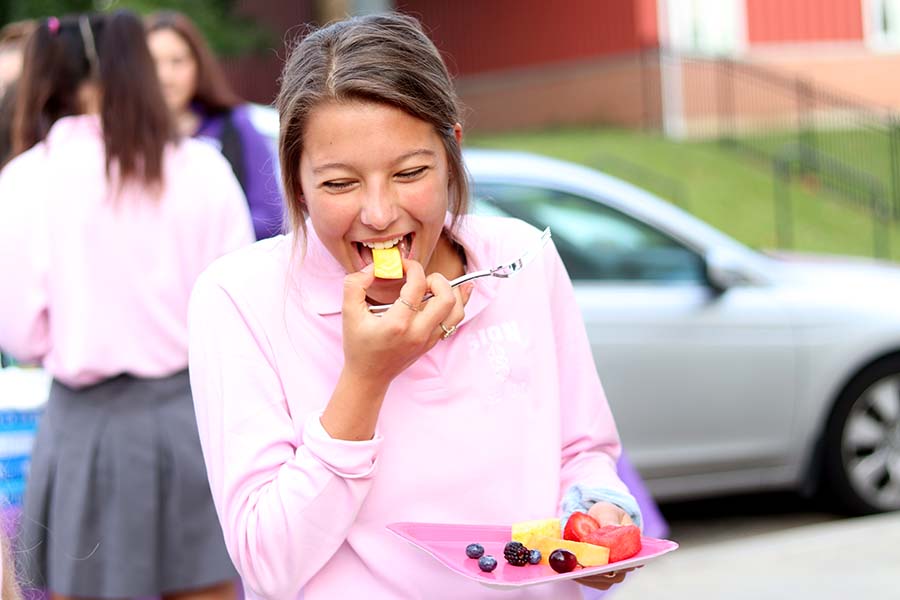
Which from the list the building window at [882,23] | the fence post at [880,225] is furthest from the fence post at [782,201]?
the building window at [882,23]

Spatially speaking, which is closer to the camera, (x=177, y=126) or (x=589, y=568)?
(x=589, y=568)

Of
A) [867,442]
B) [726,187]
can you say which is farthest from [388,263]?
[726,187]

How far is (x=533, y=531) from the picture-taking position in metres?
2.12

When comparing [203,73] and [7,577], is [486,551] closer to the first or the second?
[7,577]

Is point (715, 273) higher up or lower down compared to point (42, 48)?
lower down

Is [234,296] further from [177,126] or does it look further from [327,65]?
[177,126]

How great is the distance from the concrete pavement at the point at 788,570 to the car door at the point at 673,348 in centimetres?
48

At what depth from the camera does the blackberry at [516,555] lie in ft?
6.77

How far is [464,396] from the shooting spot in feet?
7.08

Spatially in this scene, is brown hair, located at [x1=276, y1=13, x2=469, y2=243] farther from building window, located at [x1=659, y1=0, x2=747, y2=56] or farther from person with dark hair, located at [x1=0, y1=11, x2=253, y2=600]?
building window, located at [x1=659, y1=0, x2=747, y2=56]

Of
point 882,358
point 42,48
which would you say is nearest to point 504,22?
point 882,358

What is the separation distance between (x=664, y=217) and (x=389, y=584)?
454cm

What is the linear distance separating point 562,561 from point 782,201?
15336 millimetres

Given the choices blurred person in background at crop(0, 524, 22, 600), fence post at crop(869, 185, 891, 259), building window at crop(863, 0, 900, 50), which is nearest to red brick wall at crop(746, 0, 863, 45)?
building window at crop(863, 0, 900, 50)
